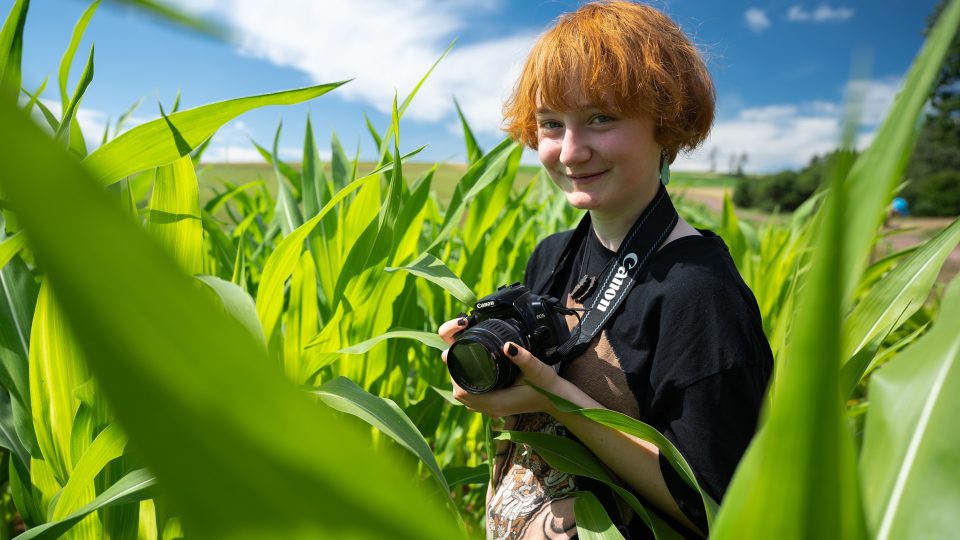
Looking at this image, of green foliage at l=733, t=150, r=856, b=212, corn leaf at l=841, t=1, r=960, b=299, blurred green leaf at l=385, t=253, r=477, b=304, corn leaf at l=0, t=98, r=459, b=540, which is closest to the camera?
corn leaf at l=0, t=98, r=459, b=540

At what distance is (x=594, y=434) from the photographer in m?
0.68

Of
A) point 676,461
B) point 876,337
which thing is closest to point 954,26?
point 676,461

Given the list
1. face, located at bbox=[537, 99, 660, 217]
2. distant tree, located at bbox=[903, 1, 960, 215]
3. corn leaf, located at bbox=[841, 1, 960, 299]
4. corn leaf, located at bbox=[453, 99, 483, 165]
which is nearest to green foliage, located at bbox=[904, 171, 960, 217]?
distant tree, located at bbox=[903, 1, 960, 215]

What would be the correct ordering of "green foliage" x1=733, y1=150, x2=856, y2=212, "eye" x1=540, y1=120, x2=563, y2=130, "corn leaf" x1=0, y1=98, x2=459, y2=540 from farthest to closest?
"green foliage" x1=733, y1=150, x2=856, y2=212
"eye" x1=540, y1=120, x2=563, y2=130
"corn leaf" x1=0, y1=98, x2=459, y2=540

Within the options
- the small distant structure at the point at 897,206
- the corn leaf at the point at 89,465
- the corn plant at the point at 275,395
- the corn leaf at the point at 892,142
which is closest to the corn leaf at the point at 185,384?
the corn plant at the point at 275,395

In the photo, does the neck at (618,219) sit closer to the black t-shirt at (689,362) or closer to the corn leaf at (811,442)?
the black t-shirt at (689,362)

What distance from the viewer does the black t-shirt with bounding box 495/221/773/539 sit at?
0.63 meters

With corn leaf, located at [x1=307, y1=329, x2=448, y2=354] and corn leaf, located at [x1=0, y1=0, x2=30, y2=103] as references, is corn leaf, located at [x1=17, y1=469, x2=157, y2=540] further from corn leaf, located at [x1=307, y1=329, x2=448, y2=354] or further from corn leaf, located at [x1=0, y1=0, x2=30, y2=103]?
corn leaf, located at [x1=0, y1=0, x2=30, y2=103]

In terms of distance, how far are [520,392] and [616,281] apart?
0.19m

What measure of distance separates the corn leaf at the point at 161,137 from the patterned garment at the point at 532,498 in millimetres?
Answer: 473

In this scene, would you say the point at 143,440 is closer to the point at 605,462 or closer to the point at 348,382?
the point at 348,382

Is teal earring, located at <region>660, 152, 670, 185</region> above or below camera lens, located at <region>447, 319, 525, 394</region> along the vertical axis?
above

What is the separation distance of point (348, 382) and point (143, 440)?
0.52m

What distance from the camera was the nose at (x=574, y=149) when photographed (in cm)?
77
